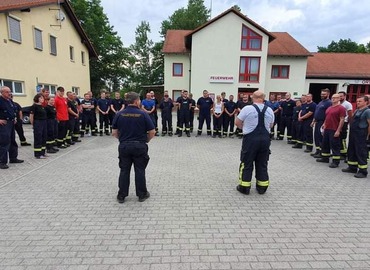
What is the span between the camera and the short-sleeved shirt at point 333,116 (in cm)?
661

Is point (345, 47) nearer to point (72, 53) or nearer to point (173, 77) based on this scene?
point (173, 77)

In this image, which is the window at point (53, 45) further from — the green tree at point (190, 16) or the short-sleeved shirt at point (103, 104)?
the green tree at point (190, 16)

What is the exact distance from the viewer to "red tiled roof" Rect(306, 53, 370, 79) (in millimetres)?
26938

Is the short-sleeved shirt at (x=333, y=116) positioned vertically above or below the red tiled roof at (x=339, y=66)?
below

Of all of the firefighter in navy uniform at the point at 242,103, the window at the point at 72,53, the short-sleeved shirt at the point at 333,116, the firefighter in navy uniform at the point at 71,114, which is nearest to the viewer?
the short-sleeved shirt at the point at 333,116

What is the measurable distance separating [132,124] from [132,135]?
7.2 inches

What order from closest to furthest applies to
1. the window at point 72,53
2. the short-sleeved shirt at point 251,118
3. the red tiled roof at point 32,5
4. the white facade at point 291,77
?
the short-sleeved shirt at point 251,118, the red tiled roof at point 32,5, the window at point 72,53, the white facade at point 291,77

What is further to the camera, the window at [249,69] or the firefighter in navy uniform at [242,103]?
the window at [249,69]

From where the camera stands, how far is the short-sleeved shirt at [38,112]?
6953mm

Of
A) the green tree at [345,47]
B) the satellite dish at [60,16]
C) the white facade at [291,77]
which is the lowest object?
the white facade at [291,77]

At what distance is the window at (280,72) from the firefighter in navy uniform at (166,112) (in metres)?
18.6

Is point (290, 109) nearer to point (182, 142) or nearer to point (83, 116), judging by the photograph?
point (182, 142)

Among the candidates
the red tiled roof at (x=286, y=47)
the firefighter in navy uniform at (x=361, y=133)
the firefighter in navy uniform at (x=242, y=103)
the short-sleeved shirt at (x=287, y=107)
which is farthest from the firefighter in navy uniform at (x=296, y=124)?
the red tiled roof at (x=286, y=47)

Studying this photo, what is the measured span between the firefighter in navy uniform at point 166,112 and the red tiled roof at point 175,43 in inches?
683
